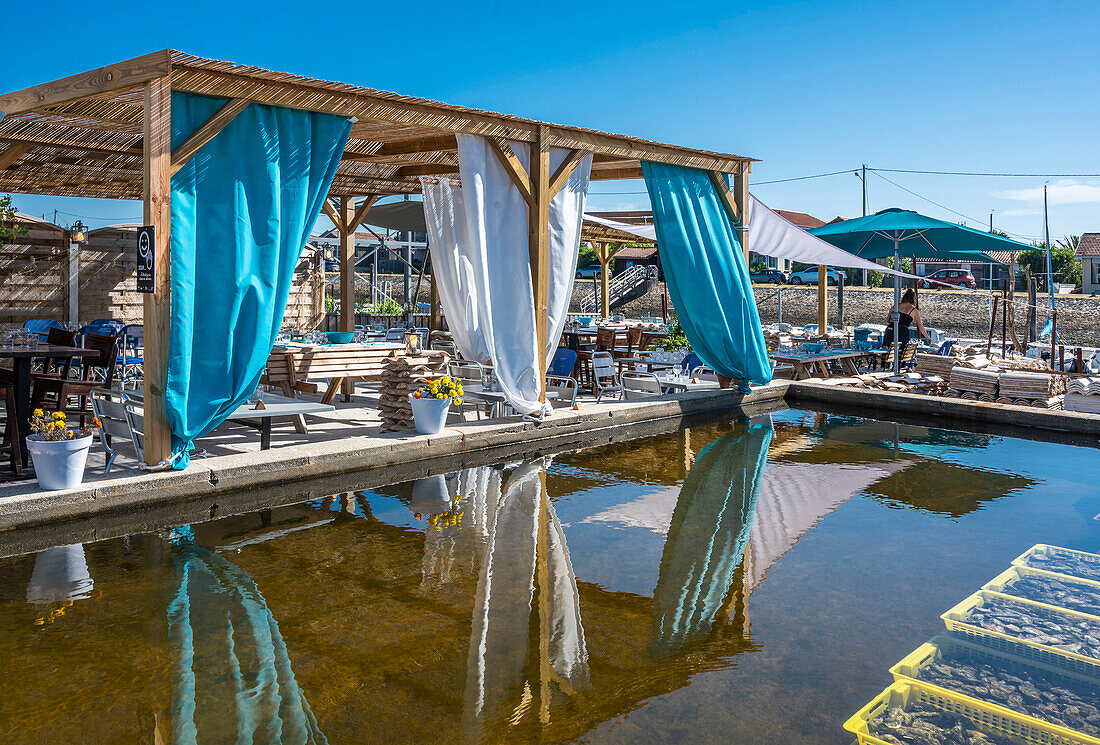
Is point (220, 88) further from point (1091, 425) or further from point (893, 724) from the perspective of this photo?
point (1091, 425)

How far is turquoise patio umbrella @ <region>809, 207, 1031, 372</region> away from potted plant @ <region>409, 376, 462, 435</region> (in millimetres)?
7837

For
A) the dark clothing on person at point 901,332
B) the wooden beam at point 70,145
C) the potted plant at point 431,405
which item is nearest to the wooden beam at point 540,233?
the potted plant at point 431,405

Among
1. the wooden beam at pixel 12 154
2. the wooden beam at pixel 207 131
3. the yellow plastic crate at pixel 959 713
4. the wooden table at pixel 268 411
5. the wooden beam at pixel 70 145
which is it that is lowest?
the yellow plastic crate at pixel 959 713

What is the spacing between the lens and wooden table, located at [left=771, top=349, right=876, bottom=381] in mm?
12898

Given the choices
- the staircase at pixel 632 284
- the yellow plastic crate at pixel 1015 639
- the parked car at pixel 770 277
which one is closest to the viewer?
the yellow plastic crate at pixel 1015 639

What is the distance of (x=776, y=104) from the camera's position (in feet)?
85.7

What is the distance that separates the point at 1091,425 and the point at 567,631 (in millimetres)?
7551

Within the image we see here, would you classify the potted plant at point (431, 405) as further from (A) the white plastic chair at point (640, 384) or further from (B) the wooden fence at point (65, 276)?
(B) the wooden fence at point (65, 276)

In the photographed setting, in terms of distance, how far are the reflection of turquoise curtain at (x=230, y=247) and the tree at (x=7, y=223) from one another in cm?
745

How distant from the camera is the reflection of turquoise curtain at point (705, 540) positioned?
422 cm

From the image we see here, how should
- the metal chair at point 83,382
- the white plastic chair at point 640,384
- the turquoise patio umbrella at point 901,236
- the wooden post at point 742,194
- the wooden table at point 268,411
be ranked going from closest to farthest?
1. the wooden table at point 268,411
2. the metal chair at point 83,382
3. the white plastic chair at point 640,384
4. the wooden post at point 742,194
5. the turquoise patio umbrella at point 901,236

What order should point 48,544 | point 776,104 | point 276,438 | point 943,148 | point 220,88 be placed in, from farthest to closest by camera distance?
1. point 943,148
2. point 776,104
3. point 276,438
4. point 220,88
5. point 48,544

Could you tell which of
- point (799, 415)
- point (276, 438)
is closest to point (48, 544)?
point (276, 438)

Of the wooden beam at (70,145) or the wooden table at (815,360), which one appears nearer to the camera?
the wooden beam at (70,145)
